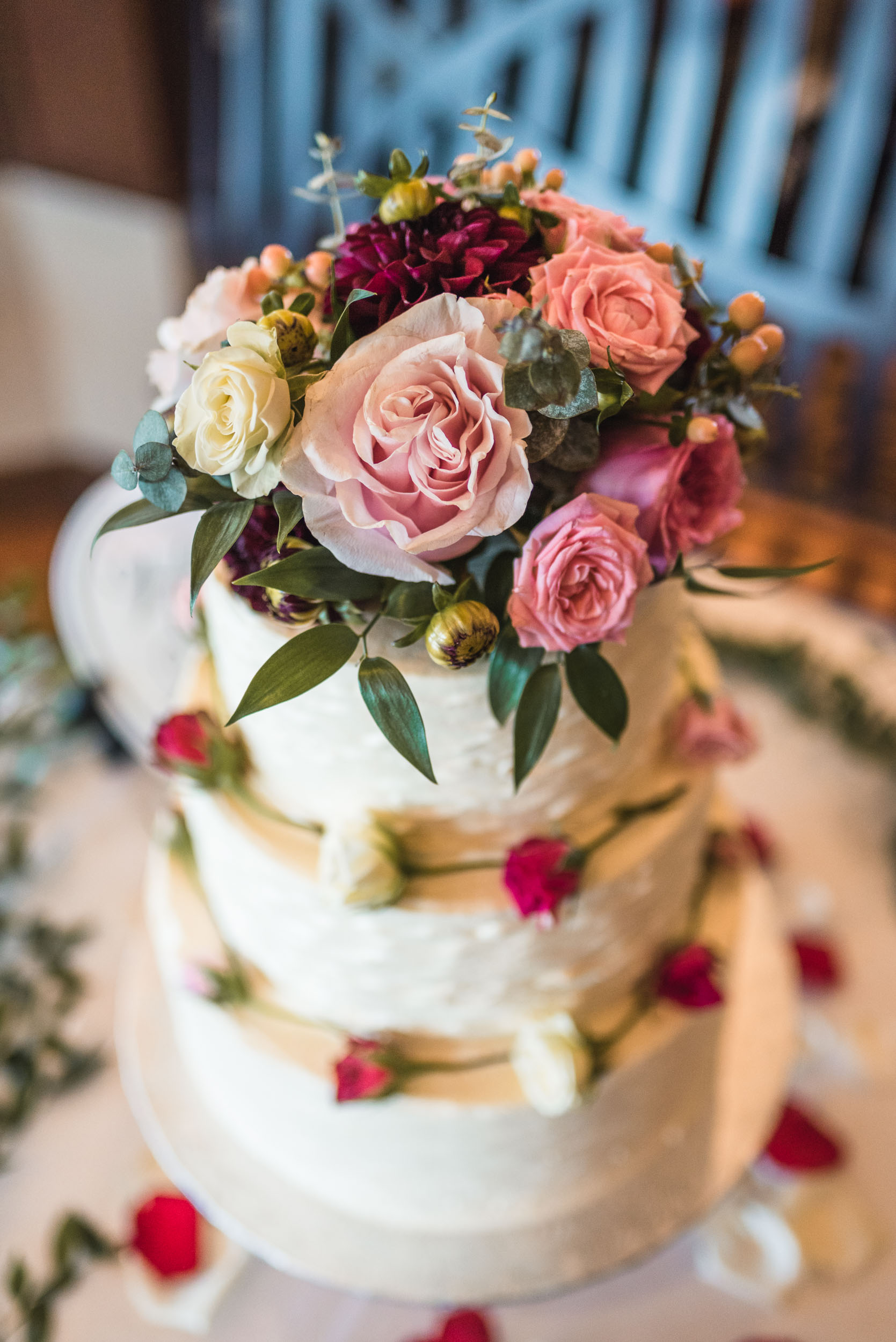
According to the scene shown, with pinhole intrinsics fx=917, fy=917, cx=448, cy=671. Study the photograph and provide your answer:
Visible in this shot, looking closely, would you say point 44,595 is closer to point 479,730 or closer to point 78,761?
point 78,761

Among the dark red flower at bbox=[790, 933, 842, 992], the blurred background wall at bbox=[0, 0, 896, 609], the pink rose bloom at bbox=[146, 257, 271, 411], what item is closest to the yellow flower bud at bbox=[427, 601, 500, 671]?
the pink rose bloom at bbox=[146, 257, 271, 411]

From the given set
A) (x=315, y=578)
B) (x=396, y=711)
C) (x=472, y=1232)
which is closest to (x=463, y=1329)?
(x=472, y=1232)

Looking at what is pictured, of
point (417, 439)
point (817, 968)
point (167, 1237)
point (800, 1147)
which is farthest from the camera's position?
point (817, 968)

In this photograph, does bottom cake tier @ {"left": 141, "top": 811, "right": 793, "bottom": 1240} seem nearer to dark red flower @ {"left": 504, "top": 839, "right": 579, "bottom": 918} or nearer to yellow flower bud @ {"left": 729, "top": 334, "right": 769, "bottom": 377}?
dark red flower @ {"left": 504, "top": 839, "right": 579, "bottom": 918}

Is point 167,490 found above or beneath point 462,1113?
above

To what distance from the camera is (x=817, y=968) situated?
5.82 ft

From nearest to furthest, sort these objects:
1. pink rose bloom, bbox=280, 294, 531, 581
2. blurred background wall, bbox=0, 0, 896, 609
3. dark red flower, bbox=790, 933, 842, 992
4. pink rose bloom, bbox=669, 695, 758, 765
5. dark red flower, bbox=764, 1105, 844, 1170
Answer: pink rose bloom, bbox=280, 294, 531, 581, pink rose bloom, bbox=669, 695, 758, 765, dark red flower, bbox=764, 1105, 844, 1170, dark red flower, bbox=790, 933, 842, 992, blurred background wall, bbox=0, 0, 896, 609

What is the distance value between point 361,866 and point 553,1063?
0.34 metres

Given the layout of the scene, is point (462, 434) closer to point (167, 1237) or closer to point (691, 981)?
point (691, 981)

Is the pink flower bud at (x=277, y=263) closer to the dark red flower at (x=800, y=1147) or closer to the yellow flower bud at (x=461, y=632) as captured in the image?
the yellow flower bud at (x=461, y=632)

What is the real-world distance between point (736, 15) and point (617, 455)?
7.65ft

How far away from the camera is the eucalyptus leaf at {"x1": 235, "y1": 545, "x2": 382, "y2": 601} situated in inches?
29.9

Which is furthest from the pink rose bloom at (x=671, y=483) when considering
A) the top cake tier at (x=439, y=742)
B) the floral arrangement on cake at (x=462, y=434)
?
the top cake tier at (x=439, y=742)

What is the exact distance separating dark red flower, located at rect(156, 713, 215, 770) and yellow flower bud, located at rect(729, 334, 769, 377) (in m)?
0.70
